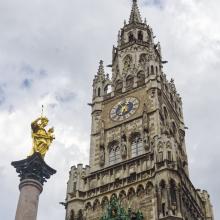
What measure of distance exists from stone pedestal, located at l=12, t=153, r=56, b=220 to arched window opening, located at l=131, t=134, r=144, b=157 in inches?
646

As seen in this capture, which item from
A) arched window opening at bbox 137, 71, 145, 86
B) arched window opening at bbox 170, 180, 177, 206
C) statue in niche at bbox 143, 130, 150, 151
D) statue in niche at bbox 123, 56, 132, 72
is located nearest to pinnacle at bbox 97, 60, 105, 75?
statue in niche at bbox 123, 56, 132, 72

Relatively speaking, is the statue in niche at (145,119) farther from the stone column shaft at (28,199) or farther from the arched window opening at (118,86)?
the stone column shaft at (28,199)

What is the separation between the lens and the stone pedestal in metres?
30.5

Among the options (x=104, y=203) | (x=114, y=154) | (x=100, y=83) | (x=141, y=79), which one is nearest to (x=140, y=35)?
(x=100, y=83)

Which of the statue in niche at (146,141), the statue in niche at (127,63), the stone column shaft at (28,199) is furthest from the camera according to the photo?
the statue in niche at (127,63)

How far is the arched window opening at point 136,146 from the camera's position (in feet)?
159

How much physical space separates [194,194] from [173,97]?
13839mm

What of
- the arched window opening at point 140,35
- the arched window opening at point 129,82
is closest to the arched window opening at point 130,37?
the arched window opening at point 140,35

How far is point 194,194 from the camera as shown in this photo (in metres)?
47.1

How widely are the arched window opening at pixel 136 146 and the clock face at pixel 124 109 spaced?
2.88m

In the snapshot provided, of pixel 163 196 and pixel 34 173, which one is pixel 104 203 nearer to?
pixel 163 196

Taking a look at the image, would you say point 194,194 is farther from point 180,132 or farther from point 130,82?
point 130,82

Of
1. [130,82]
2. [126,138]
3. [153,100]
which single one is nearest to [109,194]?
[126,138]

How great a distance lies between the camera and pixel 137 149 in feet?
160
